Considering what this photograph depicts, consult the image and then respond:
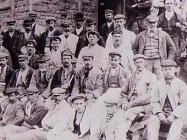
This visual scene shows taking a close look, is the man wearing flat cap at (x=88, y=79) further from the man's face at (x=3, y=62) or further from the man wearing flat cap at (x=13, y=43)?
the man wearing flat cap at (x=13, y=43)

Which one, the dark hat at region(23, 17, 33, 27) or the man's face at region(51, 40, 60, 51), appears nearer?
the man's face at region(51, 40, 60, 51)

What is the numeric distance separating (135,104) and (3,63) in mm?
3126

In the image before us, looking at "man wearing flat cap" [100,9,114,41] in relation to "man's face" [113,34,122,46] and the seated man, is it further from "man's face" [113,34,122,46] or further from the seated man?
the seated man

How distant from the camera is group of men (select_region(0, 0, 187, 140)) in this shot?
233 inches

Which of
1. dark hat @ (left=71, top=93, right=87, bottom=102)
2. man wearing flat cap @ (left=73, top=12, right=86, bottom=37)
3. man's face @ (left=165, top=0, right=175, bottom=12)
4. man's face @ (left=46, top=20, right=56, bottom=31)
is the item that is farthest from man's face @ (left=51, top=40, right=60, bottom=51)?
man's face @ (left=165, top=0, right=175, bottom=12)

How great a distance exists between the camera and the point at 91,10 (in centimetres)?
1000

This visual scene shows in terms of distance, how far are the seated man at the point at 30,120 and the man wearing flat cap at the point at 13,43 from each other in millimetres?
1636

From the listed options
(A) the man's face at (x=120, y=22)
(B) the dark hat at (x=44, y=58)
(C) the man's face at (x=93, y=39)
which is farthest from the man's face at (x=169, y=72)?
(B) the dark hat at (x=44, y=58)

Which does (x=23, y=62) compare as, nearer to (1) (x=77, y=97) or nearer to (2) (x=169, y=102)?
(1) (x=77, y=97)

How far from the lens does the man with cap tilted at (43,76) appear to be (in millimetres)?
7686

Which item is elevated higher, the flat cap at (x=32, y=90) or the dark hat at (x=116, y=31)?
the dark hat at (x=116, y=31)

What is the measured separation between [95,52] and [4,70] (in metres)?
1.94

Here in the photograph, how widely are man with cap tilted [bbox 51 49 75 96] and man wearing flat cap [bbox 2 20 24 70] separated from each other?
5.11 feet

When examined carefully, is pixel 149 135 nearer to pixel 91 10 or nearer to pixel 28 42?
pixel 28 42
